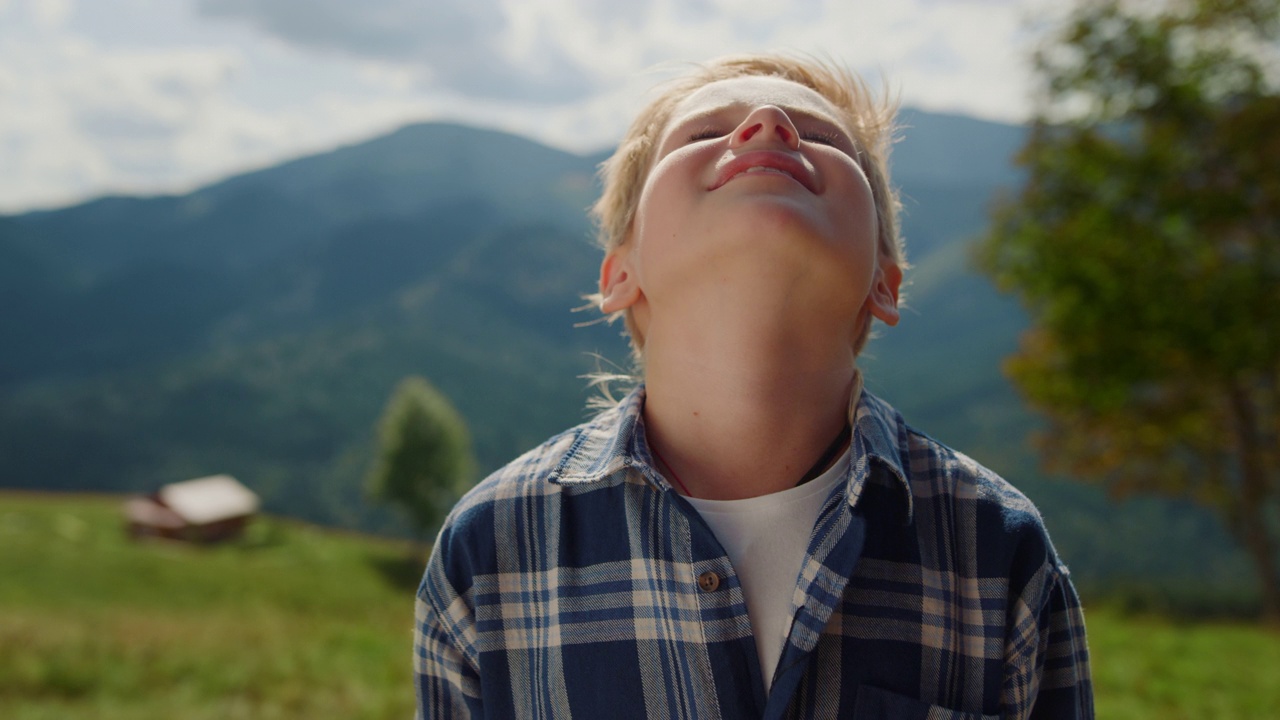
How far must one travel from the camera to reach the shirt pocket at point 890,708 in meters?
1.67

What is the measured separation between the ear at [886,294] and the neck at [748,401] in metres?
0.19

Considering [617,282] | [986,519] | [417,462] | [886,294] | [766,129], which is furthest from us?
[417,462]

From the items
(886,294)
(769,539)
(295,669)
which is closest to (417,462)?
(295,669)

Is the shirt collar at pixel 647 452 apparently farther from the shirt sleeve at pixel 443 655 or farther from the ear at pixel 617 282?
the shirt sleeve at pixel 443 655

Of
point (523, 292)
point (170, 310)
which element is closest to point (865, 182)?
point (523, 292)

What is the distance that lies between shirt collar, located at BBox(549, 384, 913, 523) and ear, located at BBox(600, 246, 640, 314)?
0.90 ft

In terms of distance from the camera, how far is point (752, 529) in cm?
188

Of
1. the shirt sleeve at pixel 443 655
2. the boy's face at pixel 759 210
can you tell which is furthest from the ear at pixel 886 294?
the shirt sleeve at pixel 443 655

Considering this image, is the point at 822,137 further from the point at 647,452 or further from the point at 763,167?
the point at 647,452

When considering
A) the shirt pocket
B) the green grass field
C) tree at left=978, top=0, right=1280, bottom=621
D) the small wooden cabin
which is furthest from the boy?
the small wooden cabin

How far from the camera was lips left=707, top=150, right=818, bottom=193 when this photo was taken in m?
1.93

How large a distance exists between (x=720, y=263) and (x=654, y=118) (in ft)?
2.42

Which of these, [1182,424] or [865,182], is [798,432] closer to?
[865,182]

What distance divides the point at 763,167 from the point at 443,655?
1.38 metres
